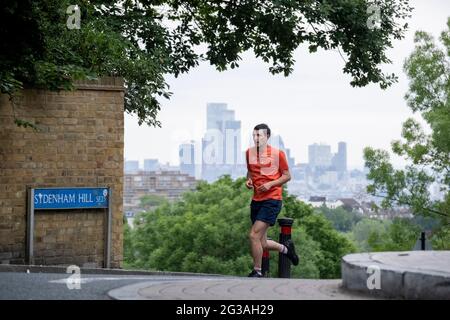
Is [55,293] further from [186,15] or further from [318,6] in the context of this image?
[186,15]

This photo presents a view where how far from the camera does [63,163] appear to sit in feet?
50.6

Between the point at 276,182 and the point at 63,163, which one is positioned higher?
the point at 63,163

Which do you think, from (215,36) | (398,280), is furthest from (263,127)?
(215,36)

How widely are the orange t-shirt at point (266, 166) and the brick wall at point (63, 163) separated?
11.8ft

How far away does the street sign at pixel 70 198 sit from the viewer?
15.1 metres

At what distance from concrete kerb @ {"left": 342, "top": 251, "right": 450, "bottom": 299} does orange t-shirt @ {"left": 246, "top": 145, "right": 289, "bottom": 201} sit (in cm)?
368

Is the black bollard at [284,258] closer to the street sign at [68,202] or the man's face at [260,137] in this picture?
the street sign at [68,202]

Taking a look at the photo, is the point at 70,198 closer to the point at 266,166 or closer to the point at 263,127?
the point at 266,166

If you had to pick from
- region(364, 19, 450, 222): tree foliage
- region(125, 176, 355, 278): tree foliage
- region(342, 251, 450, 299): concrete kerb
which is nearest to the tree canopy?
region(342, 251, 450, 299): concrete kerb

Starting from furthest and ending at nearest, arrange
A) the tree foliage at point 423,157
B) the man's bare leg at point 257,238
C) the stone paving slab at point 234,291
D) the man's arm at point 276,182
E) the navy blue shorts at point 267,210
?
the tree foliage at point 423,157 < the man's bare leg at point 257,238 < the navy blue shorts at point 267,210 < the man's arm at point 276,182 < the stone paving slab at point 234,291

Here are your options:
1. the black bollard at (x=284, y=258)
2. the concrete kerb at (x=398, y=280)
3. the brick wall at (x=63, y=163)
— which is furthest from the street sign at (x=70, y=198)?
the concrete kerb at (x=398, y=280)

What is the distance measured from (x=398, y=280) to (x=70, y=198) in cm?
811

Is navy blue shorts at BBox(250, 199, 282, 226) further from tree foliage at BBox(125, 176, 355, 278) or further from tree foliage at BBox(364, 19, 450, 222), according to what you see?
tree foliage at BBox(125, 176, 355, 278)
